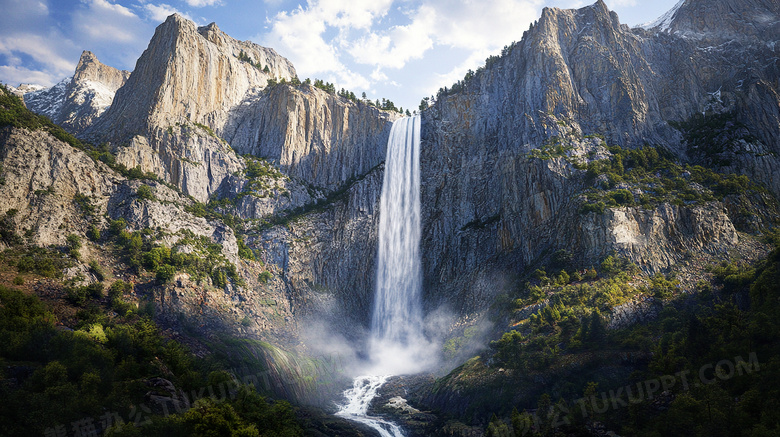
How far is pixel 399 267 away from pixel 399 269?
0.35 m

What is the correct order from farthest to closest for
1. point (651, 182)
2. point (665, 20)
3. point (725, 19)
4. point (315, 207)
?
1. point (665, 20)
2. point (725, 19)
3. point (315, 207)
4. point (651, 182)

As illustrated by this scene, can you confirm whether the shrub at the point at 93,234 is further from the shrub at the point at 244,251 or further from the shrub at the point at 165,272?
the shrub at the point at 244,251

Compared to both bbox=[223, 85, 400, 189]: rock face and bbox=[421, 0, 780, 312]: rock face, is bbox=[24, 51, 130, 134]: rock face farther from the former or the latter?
bbox=[421, 0, 780, 312]: rock face

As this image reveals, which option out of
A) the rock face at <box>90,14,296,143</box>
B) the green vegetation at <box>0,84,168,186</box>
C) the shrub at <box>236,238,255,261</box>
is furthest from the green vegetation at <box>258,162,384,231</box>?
the rock face at <box>90,14,296,143</box>

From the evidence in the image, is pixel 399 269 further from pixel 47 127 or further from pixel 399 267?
pixel 47 127

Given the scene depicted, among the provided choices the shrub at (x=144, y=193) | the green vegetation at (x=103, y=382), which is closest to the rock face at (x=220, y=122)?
the shrub at (x=144, y=193)

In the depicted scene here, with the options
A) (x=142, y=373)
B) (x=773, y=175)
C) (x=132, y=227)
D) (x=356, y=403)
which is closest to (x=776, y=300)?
(x=773, y=175)

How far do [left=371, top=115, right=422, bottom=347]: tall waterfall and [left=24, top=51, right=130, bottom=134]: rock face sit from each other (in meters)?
55.0

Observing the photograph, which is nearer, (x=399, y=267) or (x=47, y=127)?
(x=47, y=127)

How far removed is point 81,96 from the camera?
3526 inches

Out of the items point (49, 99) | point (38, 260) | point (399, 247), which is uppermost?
point (49, 99)

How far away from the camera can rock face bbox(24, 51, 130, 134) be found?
81812mm

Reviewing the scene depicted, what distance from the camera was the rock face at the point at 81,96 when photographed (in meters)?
81.8

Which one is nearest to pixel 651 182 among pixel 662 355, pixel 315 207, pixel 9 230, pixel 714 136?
pixel 714 136
